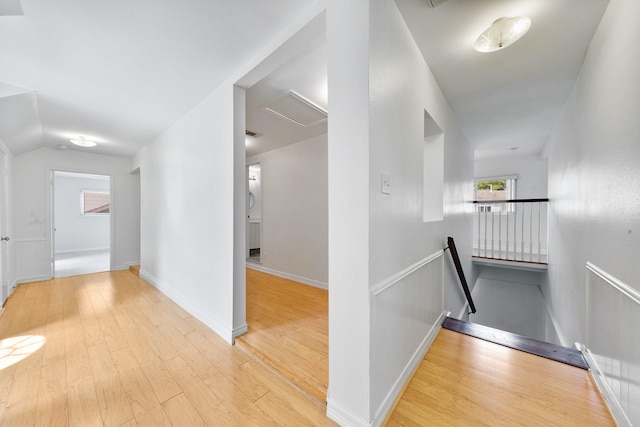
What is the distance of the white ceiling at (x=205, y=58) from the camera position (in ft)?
4.65

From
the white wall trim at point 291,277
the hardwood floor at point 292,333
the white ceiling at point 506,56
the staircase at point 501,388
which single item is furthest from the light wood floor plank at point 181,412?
the white ceiling at point 506,56

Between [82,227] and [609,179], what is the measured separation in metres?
11.4

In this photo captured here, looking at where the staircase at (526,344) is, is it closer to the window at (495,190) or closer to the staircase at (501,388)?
the staircase at (501,388)

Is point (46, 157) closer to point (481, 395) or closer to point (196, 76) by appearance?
point (196, 76)

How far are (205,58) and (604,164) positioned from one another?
3.02m

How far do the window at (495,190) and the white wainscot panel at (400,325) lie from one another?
13.6ft

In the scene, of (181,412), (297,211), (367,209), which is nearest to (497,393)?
(367,209)

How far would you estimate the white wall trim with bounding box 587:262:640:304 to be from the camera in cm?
111

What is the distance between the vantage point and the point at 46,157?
13.6 ft

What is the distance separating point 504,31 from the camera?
4.96 feet

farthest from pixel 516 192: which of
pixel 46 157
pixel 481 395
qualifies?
pixel 46 157

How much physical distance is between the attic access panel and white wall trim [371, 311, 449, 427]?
8.41 feet

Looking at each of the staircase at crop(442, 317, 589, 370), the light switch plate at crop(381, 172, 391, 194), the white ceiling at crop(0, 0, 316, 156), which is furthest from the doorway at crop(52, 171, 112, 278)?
the staircase at crop(442, 317, 589, 370)

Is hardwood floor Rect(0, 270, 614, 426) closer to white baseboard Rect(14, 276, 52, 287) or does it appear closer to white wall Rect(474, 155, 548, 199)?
white baseboard Rect(14, 276, 52, 287)
